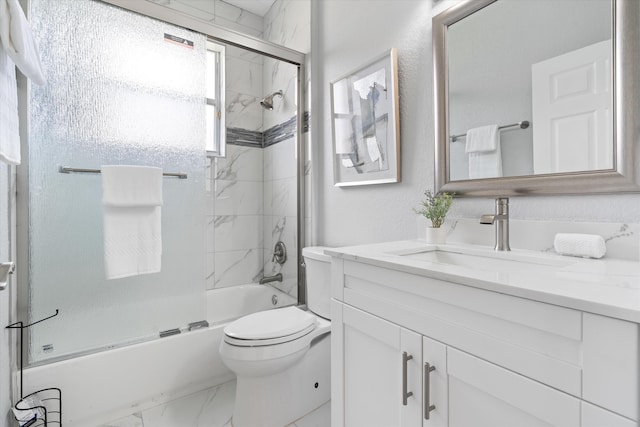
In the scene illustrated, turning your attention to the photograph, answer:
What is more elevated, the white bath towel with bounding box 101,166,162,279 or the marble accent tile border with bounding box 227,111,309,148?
the marble accent tile border with bounding box 227,111,309,148

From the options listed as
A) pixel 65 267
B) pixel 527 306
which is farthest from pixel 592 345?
pixel 65 267

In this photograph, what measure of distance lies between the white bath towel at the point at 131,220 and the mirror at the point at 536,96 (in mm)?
1389

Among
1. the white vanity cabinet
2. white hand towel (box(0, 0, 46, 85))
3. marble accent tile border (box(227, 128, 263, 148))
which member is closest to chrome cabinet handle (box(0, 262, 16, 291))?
white hand towel (box(0, 0, 46, 85))

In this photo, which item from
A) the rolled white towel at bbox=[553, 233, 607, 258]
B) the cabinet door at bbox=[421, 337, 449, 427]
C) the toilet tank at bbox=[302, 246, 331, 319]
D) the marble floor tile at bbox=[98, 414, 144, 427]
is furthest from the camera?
the toilet tank at bbox=[302, 246, 331, 319]

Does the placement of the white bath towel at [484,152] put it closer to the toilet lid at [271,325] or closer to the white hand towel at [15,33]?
the toilet lid at [271,325]

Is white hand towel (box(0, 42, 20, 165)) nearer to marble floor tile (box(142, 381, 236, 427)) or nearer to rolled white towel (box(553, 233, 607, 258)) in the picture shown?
marble floor tile (box(142, 381, 236, 427))

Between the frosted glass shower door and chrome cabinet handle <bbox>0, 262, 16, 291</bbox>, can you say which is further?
the frosted glass shower door

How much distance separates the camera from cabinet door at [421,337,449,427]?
2.46 feet

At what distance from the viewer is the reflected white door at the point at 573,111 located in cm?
89

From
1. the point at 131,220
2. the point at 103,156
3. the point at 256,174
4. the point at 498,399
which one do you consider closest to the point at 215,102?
Result: the point at 256,174

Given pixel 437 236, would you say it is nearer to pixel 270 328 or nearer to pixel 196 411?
pixel 270 328

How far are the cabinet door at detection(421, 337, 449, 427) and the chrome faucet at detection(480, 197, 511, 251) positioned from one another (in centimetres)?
48

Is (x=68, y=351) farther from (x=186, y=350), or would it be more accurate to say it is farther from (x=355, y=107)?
(x=355, y=107)

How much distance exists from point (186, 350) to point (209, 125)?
166 centimetres
